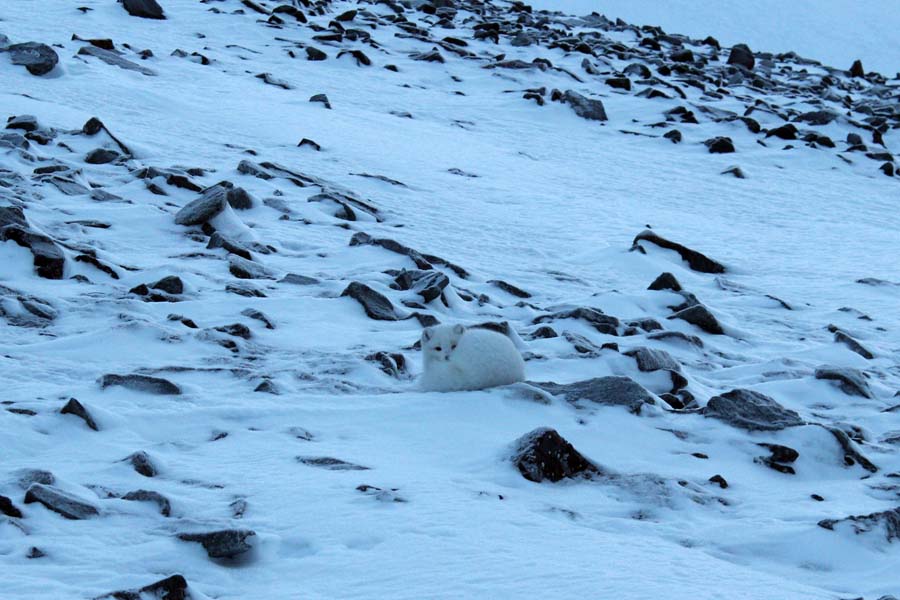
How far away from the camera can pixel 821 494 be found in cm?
417

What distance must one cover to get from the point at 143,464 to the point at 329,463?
63cm

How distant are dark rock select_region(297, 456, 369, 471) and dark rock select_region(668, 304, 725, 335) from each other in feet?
11.2

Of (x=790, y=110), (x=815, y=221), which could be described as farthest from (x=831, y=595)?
(x=790, y=110)

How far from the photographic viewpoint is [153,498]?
3.40 meters

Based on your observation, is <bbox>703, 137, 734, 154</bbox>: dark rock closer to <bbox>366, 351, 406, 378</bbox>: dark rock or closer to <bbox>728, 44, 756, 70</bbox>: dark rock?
<bbox>728, 44, 756, 70</bbox>: dark rock

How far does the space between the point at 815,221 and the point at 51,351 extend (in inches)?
316

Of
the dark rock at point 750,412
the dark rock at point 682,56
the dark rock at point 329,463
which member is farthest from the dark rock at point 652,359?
the dark rock at point 682,56

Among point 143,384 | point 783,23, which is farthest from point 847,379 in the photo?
point 783,23

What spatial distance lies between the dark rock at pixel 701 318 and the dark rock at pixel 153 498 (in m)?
4.08

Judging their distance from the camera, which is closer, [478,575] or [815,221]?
[478,575]

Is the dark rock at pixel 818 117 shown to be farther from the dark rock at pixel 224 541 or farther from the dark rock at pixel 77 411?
the dark rock at pixel 224 541

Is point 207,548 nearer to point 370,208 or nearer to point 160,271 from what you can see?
point 160,271

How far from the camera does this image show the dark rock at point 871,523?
146 inches

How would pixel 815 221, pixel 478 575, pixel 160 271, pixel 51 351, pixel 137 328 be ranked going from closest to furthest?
pixel 478 575 → pixel 51 351 → pixel 137 328 → pixel 160 271 → pixel 815 221
